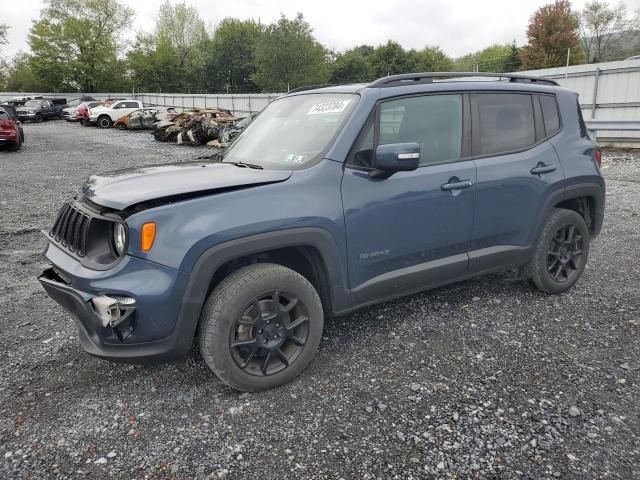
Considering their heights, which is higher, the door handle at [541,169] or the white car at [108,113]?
the white car at [108,113]

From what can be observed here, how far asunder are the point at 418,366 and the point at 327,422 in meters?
0.83

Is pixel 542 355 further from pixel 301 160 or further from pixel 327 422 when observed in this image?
pixel 301 160

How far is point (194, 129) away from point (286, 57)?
35.0 meters

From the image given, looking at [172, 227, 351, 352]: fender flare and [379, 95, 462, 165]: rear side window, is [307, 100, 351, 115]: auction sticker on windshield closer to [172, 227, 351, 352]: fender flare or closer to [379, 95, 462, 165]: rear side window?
[379, 95, 462, 165]: rear side window

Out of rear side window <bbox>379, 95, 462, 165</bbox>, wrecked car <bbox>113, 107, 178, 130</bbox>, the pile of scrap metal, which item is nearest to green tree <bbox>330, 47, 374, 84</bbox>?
wrecked car <bbox>113, 107, 178, 130</bbox>

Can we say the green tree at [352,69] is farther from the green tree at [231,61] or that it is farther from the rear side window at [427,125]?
the rear side window at [427,125]

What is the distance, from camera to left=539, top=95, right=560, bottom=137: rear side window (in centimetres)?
413

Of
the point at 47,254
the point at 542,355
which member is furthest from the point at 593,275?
the point at 47,254

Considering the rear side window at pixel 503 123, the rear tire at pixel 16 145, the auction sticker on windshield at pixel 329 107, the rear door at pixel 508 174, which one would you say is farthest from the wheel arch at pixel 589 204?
the rear tire at pixel 16 145

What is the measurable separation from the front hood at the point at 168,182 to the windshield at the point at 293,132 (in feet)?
0.72

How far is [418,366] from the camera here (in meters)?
3.24

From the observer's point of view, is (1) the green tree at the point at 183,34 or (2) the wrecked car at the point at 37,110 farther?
(1) the green tree at the point at 183,34

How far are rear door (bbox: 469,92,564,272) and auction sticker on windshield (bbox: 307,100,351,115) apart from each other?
1069 millimetres

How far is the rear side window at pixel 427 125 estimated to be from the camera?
3.34 m
